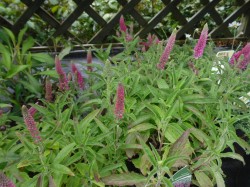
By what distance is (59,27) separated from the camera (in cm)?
252

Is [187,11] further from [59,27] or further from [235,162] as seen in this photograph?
[235,162]

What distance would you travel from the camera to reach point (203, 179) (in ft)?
3.18

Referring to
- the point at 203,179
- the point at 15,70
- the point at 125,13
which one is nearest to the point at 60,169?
the point at 203,179

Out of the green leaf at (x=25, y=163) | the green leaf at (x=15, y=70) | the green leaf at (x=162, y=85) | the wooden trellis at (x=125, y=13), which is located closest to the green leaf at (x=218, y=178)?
the green leaf at (x=162, y=85)

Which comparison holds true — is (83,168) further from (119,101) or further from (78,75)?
(78,75)

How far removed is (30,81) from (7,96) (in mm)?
136

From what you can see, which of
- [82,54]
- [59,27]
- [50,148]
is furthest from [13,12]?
[50,148]

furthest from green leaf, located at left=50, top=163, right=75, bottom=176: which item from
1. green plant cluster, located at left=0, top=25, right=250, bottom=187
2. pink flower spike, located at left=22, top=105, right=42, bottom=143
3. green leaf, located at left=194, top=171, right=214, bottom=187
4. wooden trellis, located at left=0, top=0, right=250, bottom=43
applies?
wooden trellis, located at left=0, top=0, right=250, bottom=43

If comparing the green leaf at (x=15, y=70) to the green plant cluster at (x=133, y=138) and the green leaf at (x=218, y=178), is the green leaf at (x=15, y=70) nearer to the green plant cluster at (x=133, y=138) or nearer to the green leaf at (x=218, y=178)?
the green plant cluster at (x=133, y=138)

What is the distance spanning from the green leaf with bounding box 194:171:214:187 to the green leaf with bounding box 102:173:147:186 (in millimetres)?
197

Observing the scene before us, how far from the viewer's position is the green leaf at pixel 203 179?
96cm

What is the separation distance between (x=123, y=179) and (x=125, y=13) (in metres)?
1.94

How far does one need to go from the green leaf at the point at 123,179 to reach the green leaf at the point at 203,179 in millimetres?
197

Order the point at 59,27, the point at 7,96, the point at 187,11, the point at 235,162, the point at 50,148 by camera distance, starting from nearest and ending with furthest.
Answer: the point at 50,148 < the point at 235,162 < the point at 7,96 < the point at 59,27 < the point at 187,11
